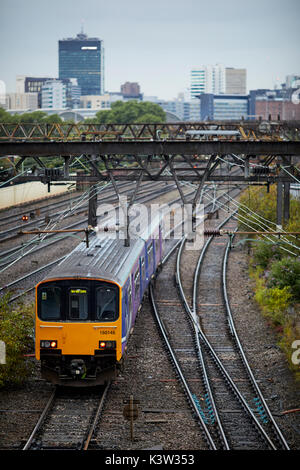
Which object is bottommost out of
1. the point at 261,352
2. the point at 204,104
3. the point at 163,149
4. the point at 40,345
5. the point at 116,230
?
the point at 261,352

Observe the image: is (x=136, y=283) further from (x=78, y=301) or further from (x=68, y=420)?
(x=68, y=420)

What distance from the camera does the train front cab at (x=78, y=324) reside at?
41.3 ft

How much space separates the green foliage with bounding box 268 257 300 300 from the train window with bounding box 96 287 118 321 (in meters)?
7.39

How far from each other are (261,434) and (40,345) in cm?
453

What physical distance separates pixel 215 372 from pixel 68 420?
13.1 feet

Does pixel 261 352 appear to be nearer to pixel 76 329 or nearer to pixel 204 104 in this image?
pixel 76 329

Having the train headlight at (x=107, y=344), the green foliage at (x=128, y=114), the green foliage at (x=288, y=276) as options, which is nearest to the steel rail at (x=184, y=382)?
the train headlight at (x=107, y=344)

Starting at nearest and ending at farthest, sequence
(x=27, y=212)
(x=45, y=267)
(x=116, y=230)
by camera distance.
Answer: (x=116, y=230) < (x=45, y=267) < (x=27, y=212)

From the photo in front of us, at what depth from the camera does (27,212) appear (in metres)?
37.0

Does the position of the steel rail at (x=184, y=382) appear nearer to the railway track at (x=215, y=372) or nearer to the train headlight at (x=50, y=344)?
the railway track at (x=215, y=372)

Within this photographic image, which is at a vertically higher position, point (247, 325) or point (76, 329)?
point (76, 329)

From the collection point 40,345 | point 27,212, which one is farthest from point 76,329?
point 27,212

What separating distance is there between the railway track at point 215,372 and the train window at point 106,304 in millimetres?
2138

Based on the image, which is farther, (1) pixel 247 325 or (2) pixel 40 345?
(1) pixel 247 325
